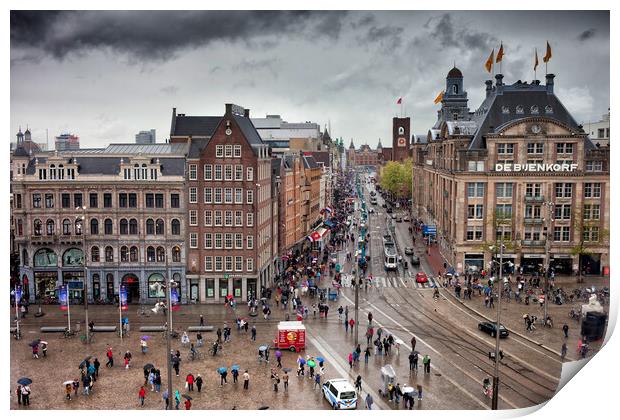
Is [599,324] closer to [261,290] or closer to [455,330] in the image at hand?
[455,330]

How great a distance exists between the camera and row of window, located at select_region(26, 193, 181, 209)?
75.0 metres

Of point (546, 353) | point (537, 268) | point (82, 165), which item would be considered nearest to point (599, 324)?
point (546, 353)

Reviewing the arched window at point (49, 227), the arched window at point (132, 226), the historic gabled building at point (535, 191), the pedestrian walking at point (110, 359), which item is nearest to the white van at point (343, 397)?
the pedestrian walking at point (110, 359)

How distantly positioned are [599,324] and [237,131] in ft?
140

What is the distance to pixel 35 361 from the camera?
55094 millimetres

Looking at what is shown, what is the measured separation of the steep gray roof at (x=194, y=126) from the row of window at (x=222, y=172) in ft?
81.0

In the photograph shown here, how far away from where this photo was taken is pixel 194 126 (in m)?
101

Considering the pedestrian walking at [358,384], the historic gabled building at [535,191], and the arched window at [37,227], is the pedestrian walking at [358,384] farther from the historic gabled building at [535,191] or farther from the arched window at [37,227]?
the historic gabled building at [535,191]

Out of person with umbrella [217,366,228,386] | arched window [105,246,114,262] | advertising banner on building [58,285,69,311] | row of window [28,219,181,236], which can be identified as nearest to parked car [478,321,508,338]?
person with umbrella [217,366,228,386]

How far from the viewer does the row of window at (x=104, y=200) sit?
7500 centimetres

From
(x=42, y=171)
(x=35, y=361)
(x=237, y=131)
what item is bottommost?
(x=35, y=361)

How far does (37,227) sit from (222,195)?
69.8ft

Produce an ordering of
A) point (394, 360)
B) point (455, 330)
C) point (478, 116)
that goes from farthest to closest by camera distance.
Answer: point (478, 116)
point (455, 330)
point (394, 360)

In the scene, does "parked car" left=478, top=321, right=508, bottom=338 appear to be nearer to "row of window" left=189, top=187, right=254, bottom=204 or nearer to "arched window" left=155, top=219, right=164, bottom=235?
"row of window" left=189, top=187, right=254, bottom=204
